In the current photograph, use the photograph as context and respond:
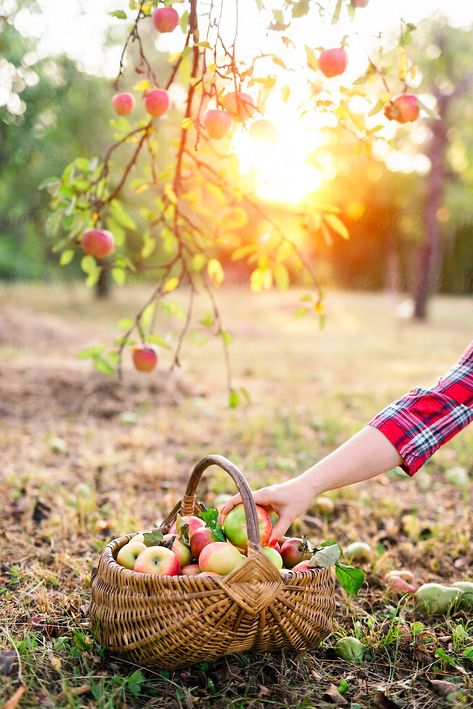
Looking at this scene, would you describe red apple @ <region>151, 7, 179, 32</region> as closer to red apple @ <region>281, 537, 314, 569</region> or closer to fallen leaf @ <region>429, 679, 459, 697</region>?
red apple @ <region>281, 537, 314, 569</region>

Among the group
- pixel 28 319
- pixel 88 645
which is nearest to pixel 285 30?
pixel 88 645

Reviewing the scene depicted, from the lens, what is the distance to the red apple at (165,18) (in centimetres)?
213

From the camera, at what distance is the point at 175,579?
1.75 metres

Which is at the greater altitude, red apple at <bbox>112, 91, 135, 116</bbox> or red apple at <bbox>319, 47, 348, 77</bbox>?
red apple at <bbox>319, 47, 348, 77</bbox>

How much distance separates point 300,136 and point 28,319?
8.16 metres

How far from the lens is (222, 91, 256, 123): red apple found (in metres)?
2.17

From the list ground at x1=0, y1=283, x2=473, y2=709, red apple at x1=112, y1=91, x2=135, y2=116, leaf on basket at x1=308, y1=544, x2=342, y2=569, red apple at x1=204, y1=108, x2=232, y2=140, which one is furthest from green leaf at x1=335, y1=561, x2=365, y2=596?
red apple at x1=112, y1=91, x2=135, y2=116

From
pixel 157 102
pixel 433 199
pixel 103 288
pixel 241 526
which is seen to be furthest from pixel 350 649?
pixel 103 288

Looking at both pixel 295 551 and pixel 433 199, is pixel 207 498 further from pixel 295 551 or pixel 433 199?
pixel 433 199

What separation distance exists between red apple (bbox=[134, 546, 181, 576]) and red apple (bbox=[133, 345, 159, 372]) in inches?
45.5

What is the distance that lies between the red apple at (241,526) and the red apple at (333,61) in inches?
53.3

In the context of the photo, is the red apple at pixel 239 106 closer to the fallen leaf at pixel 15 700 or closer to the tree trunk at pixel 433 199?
the fallen leaf at pixel 15 700

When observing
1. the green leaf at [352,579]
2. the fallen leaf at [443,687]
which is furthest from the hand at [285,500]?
the fallen leaf at [443,687]

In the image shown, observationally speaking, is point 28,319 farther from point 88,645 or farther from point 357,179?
point 357,179
